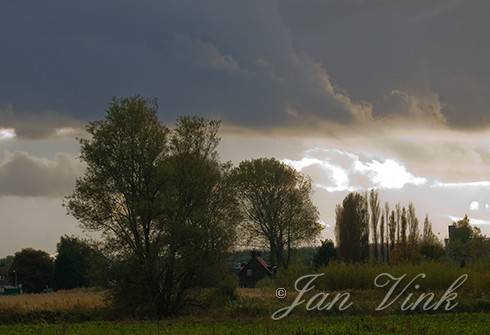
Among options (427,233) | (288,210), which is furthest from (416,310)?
(427,233)

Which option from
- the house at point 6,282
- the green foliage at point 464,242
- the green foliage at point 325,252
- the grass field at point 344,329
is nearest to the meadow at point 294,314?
the grass field at point 344,329

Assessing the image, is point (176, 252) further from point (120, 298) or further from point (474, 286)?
point (474, 286)

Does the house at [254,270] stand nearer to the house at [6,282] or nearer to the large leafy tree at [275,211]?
the large leafy tree at [275,211]

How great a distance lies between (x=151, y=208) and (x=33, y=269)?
8043 cm

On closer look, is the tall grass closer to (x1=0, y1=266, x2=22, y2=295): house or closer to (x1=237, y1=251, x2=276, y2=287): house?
(x1=237, y1=251, x2=276, y2=287): house

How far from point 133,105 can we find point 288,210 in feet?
141

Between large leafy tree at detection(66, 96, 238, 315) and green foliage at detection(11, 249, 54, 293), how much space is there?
7752 cm

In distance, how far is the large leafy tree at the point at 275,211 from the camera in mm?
91312

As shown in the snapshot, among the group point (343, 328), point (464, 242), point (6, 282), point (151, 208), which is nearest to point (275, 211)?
point (464, 242)

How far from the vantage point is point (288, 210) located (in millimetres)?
91625

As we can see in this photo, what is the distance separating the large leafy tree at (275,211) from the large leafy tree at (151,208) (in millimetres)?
39758

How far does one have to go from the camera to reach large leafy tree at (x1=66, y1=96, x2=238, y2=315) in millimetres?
49688

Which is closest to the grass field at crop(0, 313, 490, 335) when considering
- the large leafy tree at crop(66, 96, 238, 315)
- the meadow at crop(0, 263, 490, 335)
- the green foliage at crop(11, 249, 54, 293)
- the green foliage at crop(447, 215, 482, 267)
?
the meadow at crop(0, 263, 490, 335)

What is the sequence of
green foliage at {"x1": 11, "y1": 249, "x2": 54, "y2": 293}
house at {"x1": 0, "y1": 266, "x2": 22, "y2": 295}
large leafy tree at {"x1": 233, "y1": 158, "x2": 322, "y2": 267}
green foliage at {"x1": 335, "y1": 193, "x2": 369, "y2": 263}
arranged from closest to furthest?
large leafy tree at {"x1": 233, "y1": 158, "x2": 322, "y2": 267}
green foliage at {"x1": 335, "y1": 193, "x2": 369, "y2": 263}
green foliage at {"x1": 11, "y1": 249, "x2": 54, "y2": 293}
house at {"x1": 0, "y1": 266, "x2": 22, "y2": 295}
